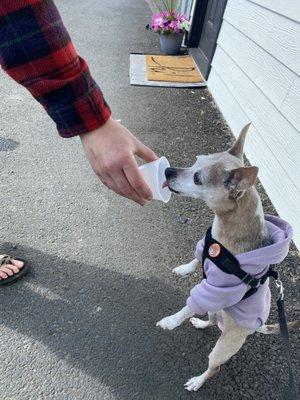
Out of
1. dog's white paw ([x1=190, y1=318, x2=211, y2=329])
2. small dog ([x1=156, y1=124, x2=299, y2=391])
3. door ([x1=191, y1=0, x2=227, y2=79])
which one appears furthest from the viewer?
door ([x1=191, y1=0, x2=227, y2=79])

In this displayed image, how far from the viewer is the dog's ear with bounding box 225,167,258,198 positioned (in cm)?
155

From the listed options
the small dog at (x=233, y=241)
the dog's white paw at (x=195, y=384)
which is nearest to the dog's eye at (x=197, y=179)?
the small dog at (x=233, y=241)

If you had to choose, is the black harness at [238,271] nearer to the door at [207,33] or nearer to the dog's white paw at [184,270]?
the dog's white paw at [184,270]

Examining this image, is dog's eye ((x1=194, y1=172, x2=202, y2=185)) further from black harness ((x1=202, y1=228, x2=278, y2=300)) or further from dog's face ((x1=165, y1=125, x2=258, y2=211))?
black harness ((x1=202, y1=228, x2=278, y2=300))

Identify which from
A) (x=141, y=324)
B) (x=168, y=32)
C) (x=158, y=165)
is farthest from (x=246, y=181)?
(x=168, y=32)

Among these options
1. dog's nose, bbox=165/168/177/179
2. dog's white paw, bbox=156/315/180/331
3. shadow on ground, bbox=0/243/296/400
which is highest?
dog's nose, bbox=165/168/177/179

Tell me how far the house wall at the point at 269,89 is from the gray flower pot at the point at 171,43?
1771mm

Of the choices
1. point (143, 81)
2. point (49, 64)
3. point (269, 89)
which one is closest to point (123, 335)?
point (49, 64)

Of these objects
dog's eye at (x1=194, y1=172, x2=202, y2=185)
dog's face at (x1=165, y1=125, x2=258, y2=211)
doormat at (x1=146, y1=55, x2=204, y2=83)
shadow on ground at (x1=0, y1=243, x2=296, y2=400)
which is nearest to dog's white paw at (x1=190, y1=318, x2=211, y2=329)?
shadow on ground at (x1=0, y1=243, x2=296, y2=400)

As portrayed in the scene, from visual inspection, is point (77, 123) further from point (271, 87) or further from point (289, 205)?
point (271, 87)

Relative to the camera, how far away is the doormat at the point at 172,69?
5.75m

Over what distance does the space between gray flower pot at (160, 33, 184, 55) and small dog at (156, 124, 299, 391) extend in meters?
5.32

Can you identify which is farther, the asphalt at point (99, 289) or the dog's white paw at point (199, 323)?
the dog's white paw at point (199, 323)

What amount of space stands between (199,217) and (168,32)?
15.4 feet
